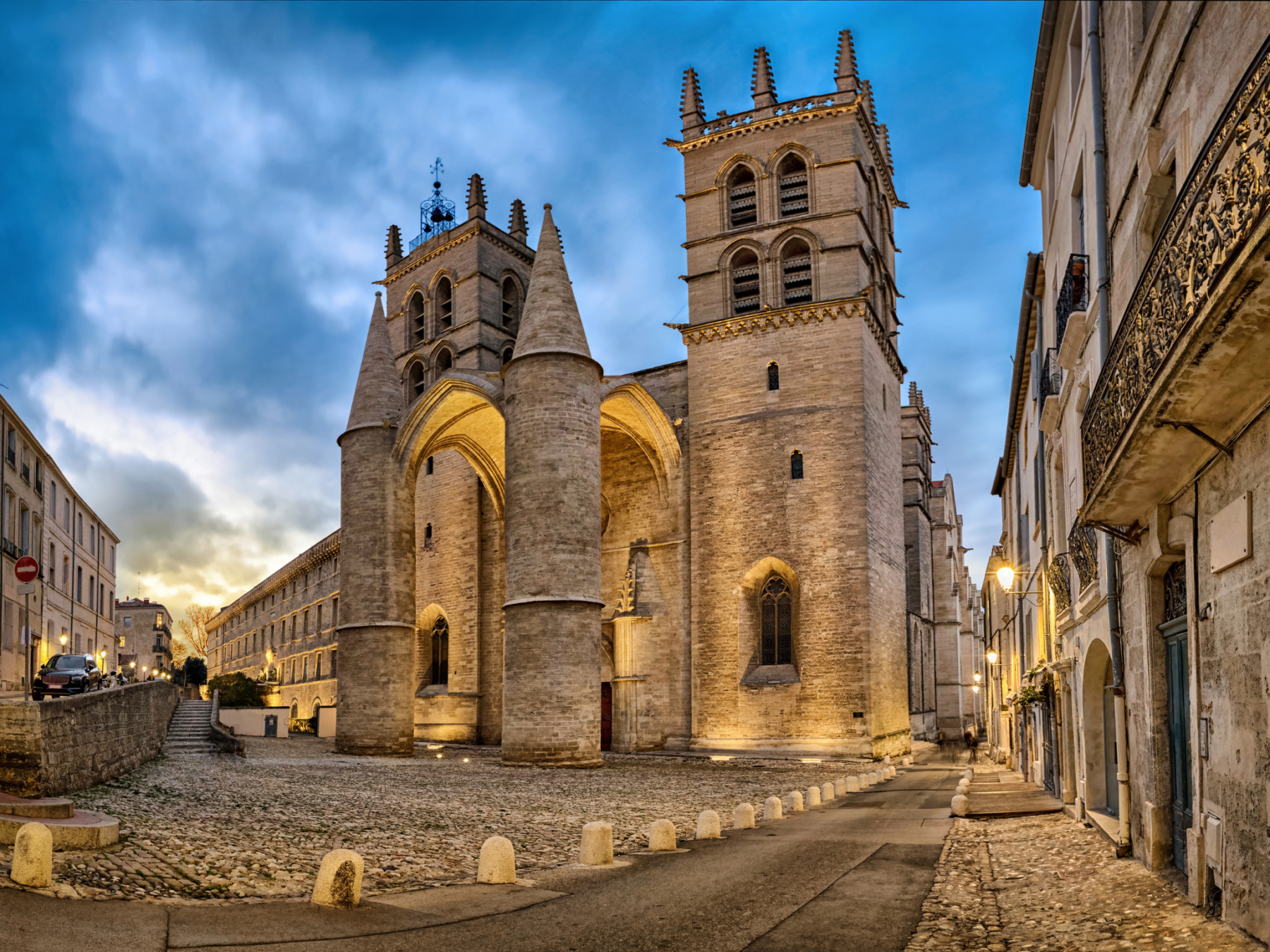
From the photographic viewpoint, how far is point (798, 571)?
24.9 metres

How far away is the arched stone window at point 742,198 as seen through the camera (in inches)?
1106

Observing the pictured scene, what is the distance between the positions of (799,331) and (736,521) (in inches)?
199

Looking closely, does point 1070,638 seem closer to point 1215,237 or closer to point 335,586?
point 1215,237

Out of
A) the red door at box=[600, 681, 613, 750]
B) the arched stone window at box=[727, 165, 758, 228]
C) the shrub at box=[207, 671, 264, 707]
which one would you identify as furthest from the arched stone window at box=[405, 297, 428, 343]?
the shrub at box=[207, 671, 264, 707]

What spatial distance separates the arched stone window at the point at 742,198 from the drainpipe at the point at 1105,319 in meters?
19.5

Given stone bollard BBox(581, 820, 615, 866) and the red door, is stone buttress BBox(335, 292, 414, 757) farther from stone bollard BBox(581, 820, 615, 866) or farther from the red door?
stone bollard BBox(581, 820, 615, 866)

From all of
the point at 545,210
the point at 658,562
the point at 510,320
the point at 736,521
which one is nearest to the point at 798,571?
the point at 736,521

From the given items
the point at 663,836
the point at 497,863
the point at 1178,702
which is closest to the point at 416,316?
the point at 663,836

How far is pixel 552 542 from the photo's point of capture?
2120 cm

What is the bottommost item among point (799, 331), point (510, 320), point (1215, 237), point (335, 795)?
point (335, 795)

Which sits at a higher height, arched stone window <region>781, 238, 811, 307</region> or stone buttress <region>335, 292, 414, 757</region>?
arched stone window <region>781, 238, 811, 307</region>

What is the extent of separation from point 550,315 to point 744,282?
726 centimetres

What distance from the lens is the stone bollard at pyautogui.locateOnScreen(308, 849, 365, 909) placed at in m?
6.41

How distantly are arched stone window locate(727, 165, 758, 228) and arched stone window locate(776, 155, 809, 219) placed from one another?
29.3 inches
